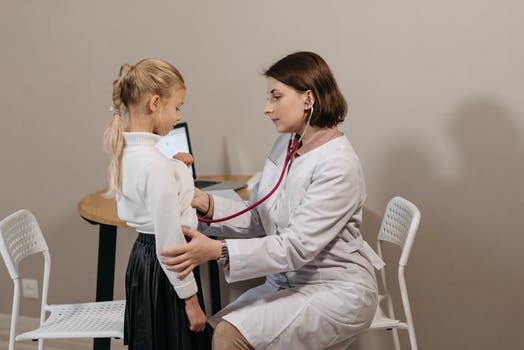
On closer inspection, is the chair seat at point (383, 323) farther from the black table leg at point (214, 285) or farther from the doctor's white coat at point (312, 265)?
the black table leg at point (214, 285)

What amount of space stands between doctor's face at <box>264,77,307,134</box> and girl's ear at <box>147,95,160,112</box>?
0.96 feet

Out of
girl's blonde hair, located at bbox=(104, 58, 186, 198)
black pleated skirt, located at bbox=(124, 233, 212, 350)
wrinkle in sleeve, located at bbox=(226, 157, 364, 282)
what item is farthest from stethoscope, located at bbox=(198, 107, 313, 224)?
girl's blonde hair, located at bbox=(104, 58, 186, 198)

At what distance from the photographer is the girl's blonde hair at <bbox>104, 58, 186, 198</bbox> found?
1.50 meters

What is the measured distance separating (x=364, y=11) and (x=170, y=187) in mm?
1266

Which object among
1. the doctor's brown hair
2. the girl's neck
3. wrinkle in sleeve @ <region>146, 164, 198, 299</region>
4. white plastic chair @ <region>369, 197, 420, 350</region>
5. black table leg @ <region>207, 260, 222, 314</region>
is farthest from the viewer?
black table leg @ <region>207, 260, 222, 314</region>

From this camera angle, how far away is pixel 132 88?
151 cm

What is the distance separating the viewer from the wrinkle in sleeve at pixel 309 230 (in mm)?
1494

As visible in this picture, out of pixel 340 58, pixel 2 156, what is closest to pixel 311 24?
pixel 340 58

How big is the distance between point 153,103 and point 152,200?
0.24 meters

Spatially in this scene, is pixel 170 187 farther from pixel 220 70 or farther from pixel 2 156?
pixel 2 156

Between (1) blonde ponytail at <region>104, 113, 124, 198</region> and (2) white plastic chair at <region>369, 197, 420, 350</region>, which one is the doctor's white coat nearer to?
(2) white plastic chair at <region>369, 197, 420, 350</region>

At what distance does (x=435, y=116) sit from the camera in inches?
92.3

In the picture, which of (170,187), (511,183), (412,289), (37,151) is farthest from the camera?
(37,151)

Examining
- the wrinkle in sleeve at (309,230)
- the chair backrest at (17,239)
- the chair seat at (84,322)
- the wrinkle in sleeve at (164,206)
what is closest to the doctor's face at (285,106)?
the wrinkle in sleeve at (309,230)
